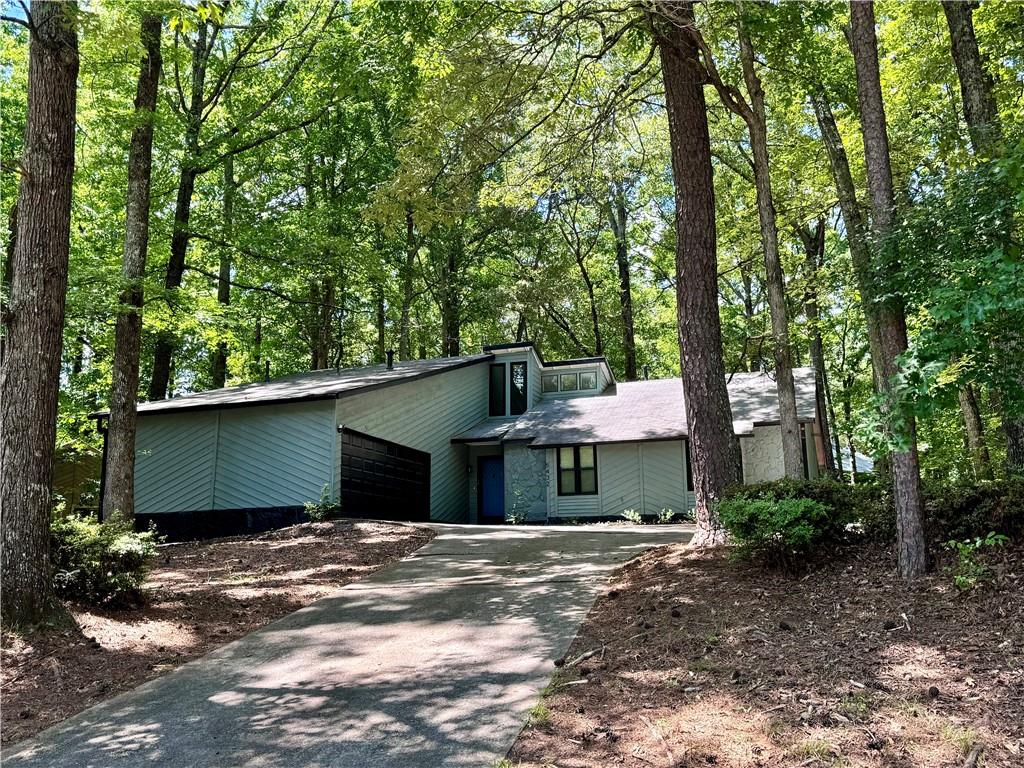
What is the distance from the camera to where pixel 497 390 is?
2139cm

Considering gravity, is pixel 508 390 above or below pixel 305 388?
above

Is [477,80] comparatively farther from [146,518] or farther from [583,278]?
[583,278]

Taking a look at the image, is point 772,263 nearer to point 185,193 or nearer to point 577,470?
point 577,470

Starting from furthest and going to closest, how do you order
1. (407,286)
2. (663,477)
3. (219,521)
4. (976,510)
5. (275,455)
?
(407,286), (663,477), (219,521), (275,455), (976,510)

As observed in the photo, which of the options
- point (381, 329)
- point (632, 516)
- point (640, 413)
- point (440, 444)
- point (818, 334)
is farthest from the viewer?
point (381, 329)

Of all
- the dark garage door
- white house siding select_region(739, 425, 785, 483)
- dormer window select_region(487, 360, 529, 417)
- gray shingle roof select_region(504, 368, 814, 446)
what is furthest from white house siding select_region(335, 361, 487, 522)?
white house siding select_region(739, 425, 785, 483)

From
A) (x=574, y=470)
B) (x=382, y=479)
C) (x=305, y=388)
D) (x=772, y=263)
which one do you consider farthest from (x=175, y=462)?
(x=772, y=263)

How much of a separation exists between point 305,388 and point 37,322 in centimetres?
909

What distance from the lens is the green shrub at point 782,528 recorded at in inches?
232

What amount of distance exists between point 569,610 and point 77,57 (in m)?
6.68

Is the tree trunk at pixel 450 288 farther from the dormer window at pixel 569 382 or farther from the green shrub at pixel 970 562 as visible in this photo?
the green shrub at pixel 970 562

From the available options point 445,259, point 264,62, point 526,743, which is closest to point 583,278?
point 445,259

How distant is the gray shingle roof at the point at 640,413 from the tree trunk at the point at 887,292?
36.9 ft

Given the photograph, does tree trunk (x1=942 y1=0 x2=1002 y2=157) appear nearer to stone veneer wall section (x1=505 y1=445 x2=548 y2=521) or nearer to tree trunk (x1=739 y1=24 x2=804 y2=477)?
tree trunk (x1=739 y1=24 x2=804 y2=477)
